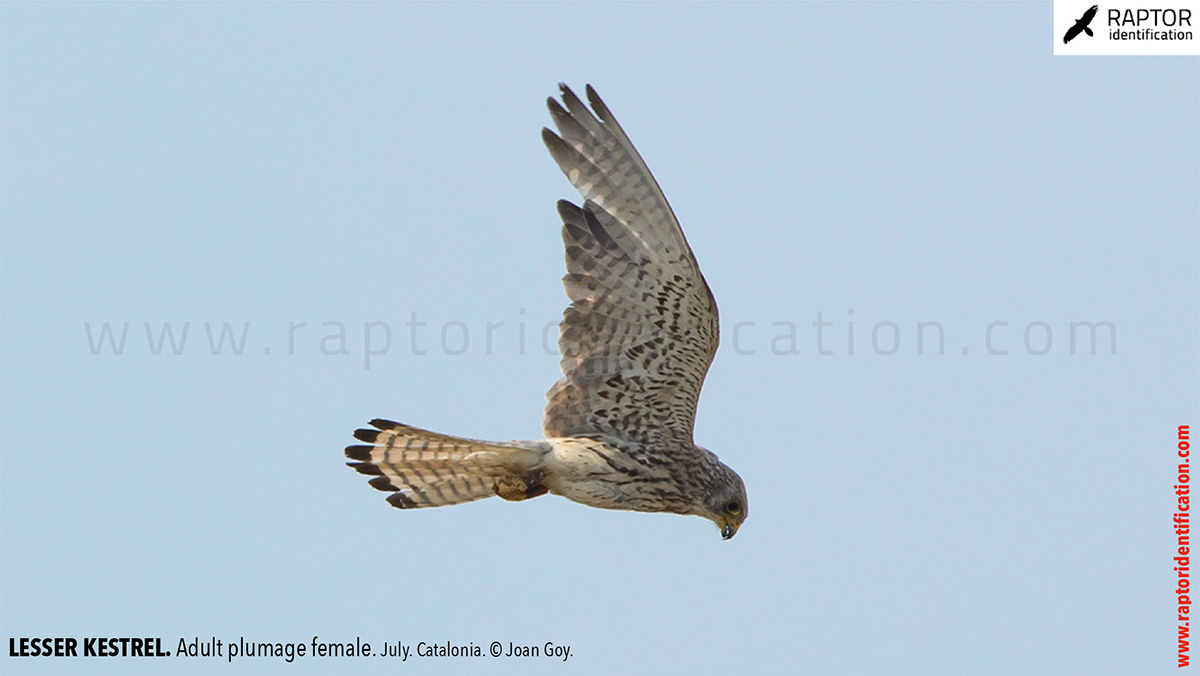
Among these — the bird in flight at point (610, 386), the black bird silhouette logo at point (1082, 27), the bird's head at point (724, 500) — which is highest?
the black bird silhouette logo at point (1082, 27)

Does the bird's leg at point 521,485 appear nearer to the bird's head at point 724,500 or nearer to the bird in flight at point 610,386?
the bird in flight at point 610,386

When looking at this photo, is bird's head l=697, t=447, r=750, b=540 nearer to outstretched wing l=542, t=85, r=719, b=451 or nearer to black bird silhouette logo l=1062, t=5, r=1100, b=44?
outstretched wing l=542, t=85, r=719, b=451

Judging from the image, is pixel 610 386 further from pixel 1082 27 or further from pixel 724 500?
pixel 1082 27

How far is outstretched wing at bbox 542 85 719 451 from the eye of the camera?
7504 mm

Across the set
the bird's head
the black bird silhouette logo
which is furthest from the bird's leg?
the black bird silhouette logo

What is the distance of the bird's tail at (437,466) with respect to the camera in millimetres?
7430

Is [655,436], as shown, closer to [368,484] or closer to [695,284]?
[695,284]

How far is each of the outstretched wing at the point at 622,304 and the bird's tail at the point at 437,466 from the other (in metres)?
0.46

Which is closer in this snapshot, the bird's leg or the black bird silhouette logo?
the bird's leg

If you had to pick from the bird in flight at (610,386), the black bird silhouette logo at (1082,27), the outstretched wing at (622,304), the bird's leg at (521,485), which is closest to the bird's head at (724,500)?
the bird in flight at (610,386)

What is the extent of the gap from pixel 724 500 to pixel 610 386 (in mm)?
1001

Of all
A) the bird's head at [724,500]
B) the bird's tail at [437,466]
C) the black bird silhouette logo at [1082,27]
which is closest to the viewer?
the bird's tail at [437,466]

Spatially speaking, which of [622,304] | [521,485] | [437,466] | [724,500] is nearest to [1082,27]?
[622,304]

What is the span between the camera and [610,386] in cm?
783
